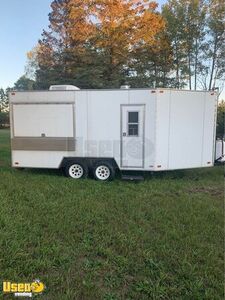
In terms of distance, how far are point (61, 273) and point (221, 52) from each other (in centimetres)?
1873

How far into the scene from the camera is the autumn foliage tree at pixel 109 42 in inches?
634

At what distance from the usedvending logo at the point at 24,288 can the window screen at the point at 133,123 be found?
539 centimetres

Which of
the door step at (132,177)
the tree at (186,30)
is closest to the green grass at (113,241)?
the door step at (132,177)

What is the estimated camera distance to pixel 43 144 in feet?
27.8

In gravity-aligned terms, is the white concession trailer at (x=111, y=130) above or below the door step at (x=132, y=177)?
above

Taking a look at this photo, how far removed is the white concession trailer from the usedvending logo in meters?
5.21

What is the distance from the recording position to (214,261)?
3785mm

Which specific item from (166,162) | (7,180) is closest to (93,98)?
(166,162)

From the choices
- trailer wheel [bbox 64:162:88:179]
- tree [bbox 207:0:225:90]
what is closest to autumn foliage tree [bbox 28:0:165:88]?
tree [bbox 207:0:225:90]

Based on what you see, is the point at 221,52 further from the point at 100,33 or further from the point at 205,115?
the point at 205,115

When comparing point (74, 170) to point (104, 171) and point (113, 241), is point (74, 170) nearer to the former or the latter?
point (104, 171)

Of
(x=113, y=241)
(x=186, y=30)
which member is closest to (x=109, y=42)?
(x=186, y=30)

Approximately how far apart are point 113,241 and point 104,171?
4.19m

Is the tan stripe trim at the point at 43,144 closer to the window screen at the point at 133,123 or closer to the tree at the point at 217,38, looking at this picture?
the window screen at the point at 133,123
